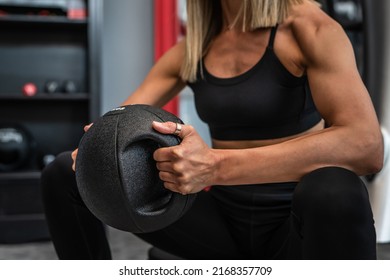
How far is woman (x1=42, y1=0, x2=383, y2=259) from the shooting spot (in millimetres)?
784

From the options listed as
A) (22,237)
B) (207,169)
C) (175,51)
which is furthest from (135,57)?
(207,169)

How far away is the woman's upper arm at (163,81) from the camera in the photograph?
123 cm

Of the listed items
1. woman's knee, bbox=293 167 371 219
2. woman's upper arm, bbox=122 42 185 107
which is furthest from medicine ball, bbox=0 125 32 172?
woman's knee, bbox=293 167 371 219

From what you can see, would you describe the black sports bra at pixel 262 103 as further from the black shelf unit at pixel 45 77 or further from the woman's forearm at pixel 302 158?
the black shelf unit at pixel 45 77

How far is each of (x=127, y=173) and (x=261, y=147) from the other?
253 millimetres

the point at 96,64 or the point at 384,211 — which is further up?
the point at 96,64

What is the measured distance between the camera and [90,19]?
2457 mm

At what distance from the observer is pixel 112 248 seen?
80.6 inches

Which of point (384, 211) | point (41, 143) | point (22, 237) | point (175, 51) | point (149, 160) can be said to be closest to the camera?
point (149, 160)

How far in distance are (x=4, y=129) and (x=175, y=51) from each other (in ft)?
4.81

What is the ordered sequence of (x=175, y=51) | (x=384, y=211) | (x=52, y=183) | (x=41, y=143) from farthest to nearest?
1. (x=41, y=143)
2. (x=384, y=211)
3. (x=175, y=51)
4. (x=52, y=183)

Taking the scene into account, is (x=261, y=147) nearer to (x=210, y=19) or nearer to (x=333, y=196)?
(x=333, y=196)

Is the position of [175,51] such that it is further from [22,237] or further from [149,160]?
[22,237]

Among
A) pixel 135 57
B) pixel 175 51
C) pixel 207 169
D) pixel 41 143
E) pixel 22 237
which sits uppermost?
pixel 175 51
